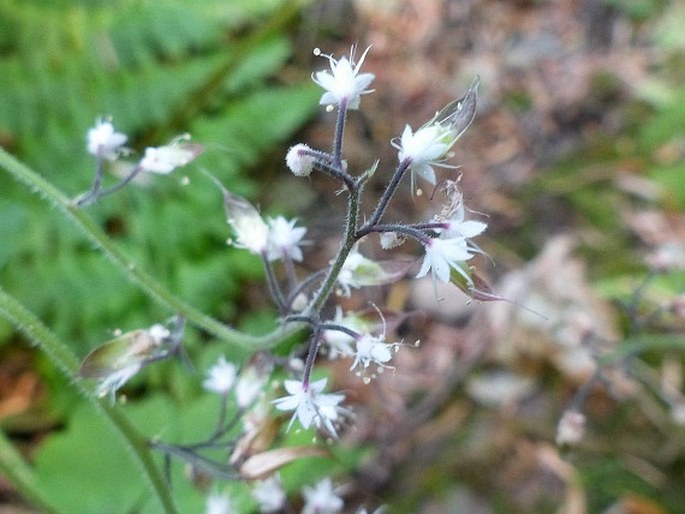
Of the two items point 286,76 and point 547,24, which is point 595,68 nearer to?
point 547,24

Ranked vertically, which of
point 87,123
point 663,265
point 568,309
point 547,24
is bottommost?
point 663,265

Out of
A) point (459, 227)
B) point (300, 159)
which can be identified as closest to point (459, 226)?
point (459, 227)

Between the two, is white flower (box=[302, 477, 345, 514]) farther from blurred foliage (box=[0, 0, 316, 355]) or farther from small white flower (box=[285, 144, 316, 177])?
blurred foliage (box=[0, 0, 316, 355])

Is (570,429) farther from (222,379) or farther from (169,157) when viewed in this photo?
(169,157)

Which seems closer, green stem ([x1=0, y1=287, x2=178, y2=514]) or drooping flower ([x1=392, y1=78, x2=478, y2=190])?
drooping flower ([x1=392, y1=78, x2=478, y2=190])

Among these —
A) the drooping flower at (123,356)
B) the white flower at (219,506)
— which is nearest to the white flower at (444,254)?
the drooping flower at (123,356)

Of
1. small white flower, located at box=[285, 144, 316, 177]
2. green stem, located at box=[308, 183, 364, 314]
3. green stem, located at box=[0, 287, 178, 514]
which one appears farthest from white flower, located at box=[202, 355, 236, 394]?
small white flower, located at box=[285, 144, 316, 177]

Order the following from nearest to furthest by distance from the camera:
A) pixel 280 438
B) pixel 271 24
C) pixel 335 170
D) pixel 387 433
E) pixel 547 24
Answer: pixel 335 170
pixel 280 438
pixel 387 433
pixel 271 24
pixel 547 24

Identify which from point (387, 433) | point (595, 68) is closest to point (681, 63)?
point (595, 68)
